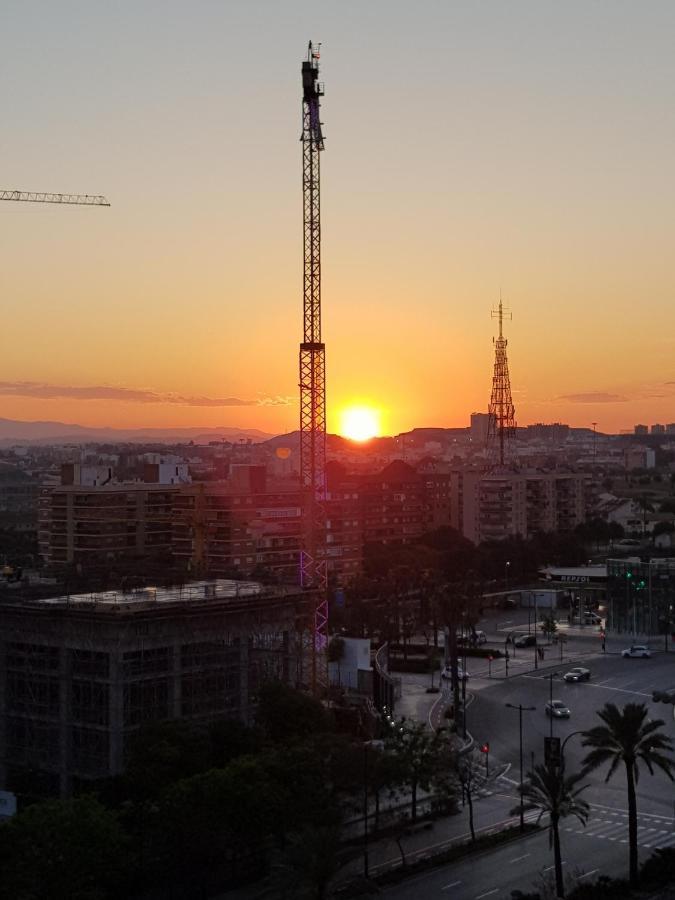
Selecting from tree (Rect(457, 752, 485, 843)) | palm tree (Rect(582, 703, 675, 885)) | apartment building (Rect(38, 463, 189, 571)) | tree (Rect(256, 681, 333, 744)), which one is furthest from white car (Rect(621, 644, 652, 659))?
apartment building (Rect(38, 463, 189, 571))

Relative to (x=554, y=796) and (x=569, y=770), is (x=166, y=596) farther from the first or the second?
(x=554, y=796)

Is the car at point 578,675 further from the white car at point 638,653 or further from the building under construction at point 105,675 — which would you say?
the building under construction at point 105,675

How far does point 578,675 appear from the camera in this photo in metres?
44.9

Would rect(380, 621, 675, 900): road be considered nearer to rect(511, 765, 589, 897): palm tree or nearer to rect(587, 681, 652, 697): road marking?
rect(587, 681, 652, 697): road marking

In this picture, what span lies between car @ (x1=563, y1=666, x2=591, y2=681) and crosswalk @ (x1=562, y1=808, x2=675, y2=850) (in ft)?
53.5

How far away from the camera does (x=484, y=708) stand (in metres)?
40.1

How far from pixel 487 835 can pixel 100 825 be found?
944 cm

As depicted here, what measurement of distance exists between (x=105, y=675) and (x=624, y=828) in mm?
12809

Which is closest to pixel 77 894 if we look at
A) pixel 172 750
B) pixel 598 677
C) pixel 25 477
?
pixel 172 750

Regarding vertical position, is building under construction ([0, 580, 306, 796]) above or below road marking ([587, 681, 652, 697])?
above

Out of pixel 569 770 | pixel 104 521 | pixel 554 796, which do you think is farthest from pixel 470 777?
pixel 104 521

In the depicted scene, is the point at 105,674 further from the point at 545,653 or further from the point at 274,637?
the point at 545,653

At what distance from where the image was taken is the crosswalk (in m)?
26.2

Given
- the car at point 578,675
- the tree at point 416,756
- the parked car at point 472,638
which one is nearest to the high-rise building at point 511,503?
the parked car at point 472,638
